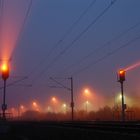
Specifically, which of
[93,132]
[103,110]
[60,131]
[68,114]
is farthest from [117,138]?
[68,114]

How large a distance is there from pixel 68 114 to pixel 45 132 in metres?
82.8

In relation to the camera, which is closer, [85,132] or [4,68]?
[85,132]

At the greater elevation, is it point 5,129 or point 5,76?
point 5,76

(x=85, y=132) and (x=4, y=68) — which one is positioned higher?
(x=4, y=68)

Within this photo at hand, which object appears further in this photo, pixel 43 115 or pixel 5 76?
pixel 43 115

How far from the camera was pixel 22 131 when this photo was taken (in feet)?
143

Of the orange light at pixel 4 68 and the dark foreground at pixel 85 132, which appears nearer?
the dark foreground at pixel 85 132

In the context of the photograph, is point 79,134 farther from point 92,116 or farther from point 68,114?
point 68,114

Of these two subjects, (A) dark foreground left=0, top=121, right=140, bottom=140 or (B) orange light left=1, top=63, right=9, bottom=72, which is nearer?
(A) dark foreground left=0, top=121, right=140, bottom=140

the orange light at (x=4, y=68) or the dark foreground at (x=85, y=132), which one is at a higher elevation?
the orange light at (x=4, y=68)

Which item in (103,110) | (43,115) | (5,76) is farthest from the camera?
(43,115)

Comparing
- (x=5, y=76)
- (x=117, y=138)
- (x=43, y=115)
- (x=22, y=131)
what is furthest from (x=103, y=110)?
(x=117, y=138)

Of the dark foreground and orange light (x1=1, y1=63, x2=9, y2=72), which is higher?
orange light (x1=1, y1=63, x2=9, y2=72)

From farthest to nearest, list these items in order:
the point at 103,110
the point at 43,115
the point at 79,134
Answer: the point at 43,115 → the point at 103,110 → the point at 79,134
